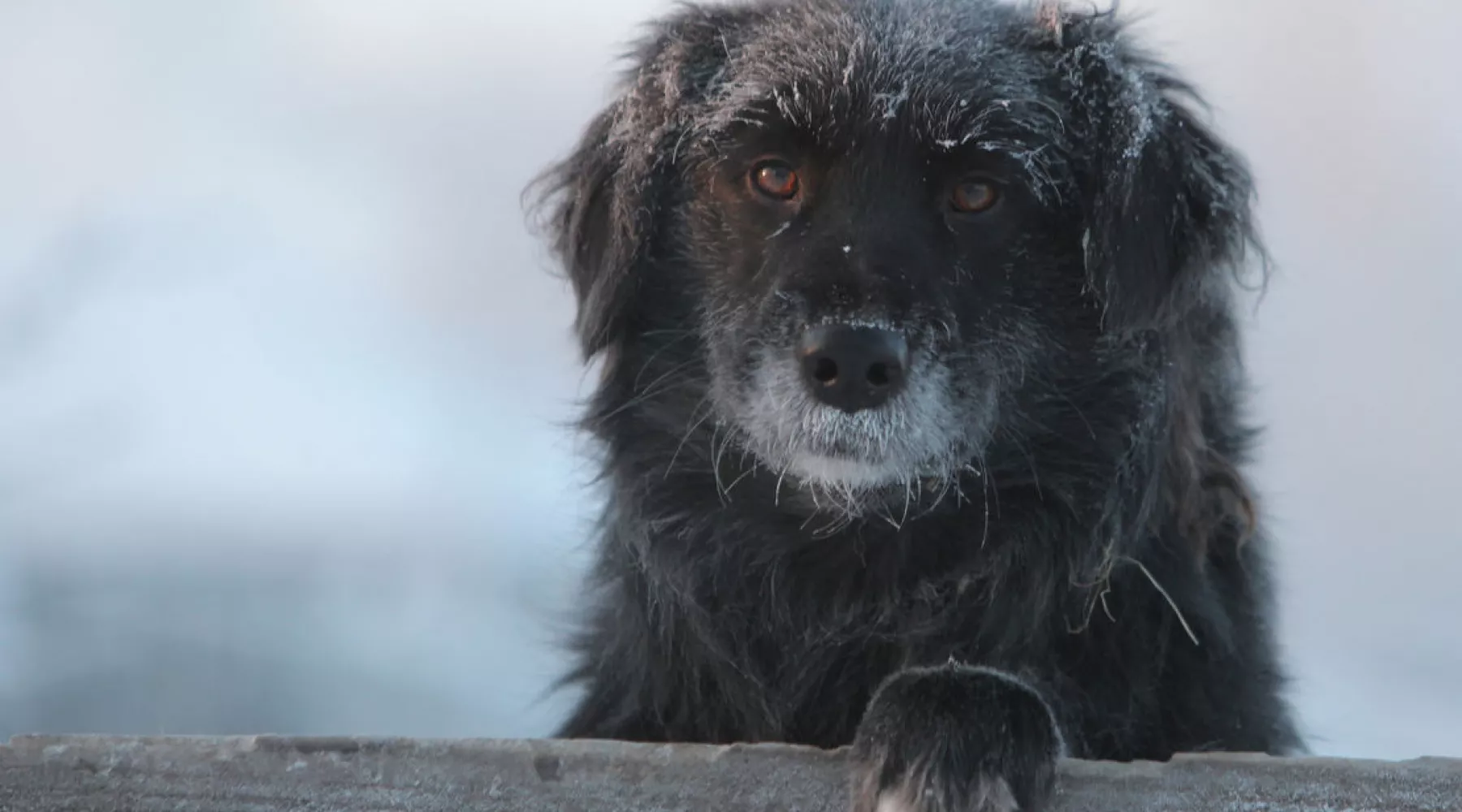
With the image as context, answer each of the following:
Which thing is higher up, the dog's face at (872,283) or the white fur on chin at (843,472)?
the dog's face at (872,283)


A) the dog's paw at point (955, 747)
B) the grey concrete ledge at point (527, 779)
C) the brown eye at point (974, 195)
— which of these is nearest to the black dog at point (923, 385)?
the brown eye at point (974, 195)

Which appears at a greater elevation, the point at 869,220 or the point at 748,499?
the point at 869,220

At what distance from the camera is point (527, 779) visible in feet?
6.81

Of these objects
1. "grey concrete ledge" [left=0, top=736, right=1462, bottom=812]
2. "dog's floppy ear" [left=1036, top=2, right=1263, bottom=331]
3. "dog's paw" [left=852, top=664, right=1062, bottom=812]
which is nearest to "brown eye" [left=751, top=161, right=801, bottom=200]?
"dog's floppy ear" [left=1036, top=2, right=1263, bottom=331]

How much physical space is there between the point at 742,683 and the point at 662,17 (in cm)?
133

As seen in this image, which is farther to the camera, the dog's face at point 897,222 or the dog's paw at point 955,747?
the dog's face at point 897,222

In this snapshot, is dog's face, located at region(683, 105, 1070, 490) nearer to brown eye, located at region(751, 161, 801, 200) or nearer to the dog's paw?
brown eye, located at region(751, 161, 801, 200)

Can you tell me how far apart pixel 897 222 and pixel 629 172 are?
0.61m

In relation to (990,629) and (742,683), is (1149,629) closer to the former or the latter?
(990,629)

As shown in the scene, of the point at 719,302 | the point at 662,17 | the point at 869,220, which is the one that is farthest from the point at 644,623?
the point at 662,17

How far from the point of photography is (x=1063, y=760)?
7.47ft

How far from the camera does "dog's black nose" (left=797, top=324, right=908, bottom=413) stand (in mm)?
2473

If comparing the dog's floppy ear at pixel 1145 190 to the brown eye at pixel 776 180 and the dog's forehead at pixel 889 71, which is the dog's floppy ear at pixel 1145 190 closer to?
the dog's forehead at pixel 889 71

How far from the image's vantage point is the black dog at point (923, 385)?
107 inches
